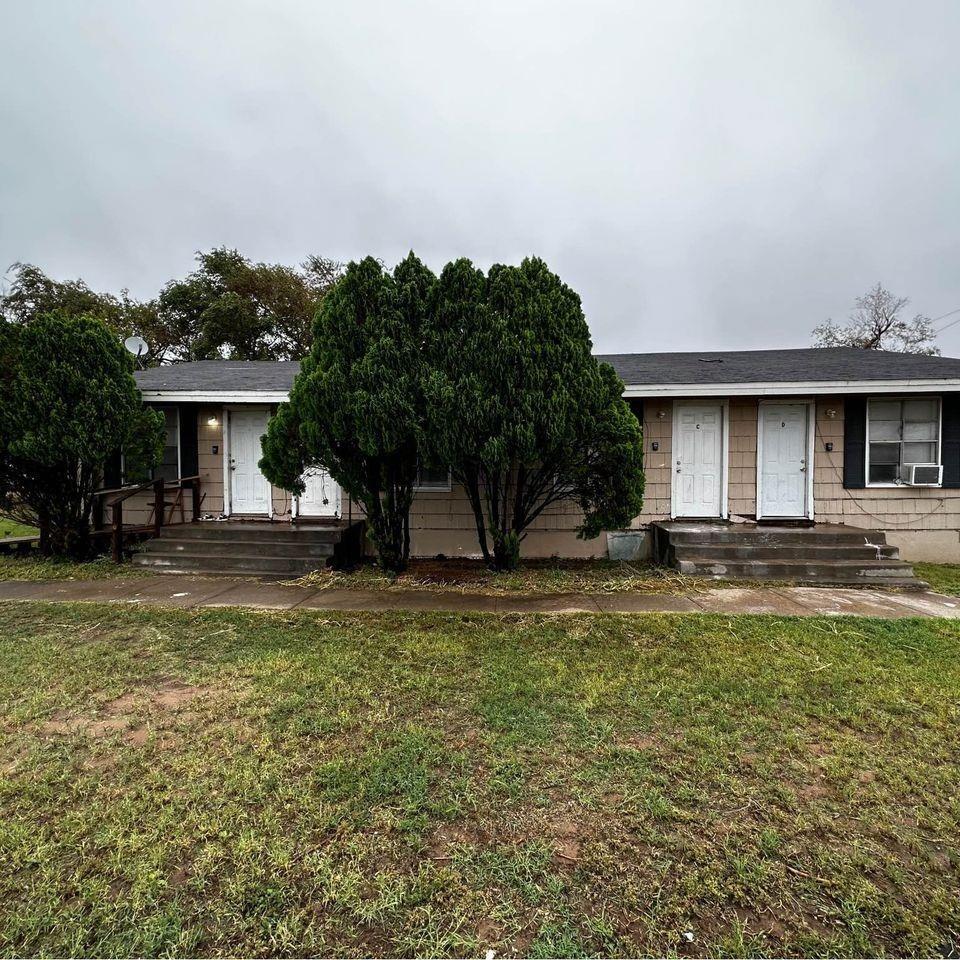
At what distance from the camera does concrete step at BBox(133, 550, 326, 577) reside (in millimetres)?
6258

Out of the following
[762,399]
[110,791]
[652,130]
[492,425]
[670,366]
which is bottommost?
[110,791]

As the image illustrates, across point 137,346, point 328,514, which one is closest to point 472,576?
point 328,514

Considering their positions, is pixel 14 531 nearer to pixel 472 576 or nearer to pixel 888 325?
pixel 472 576

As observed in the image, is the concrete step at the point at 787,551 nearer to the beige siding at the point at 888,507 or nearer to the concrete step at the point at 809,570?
the concrete step at the point at 809,570

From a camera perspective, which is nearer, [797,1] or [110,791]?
[110,791]

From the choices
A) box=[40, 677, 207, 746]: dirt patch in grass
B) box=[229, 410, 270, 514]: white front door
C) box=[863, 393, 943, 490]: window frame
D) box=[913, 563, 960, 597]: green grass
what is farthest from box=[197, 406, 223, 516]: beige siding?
box=[863, 393, 943, 490]: window frame

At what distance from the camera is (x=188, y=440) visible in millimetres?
7934

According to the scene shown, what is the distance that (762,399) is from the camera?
718 cm

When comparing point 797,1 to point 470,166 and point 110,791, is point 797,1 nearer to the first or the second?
point 470,166

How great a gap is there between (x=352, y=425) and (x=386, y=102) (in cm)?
1184

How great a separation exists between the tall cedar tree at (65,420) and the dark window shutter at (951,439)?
11.7 meters

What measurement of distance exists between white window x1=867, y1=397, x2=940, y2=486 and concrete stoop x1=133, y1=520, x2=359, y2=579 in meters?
8.11

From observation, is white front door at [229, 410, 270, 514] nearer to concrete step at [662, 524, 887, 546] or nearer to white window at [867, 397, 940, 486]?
concrete step at [662, 524, 887, 546]

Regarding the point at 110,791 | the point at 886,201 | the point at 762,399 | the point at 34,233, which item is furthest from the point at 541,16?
the point at 34,233
